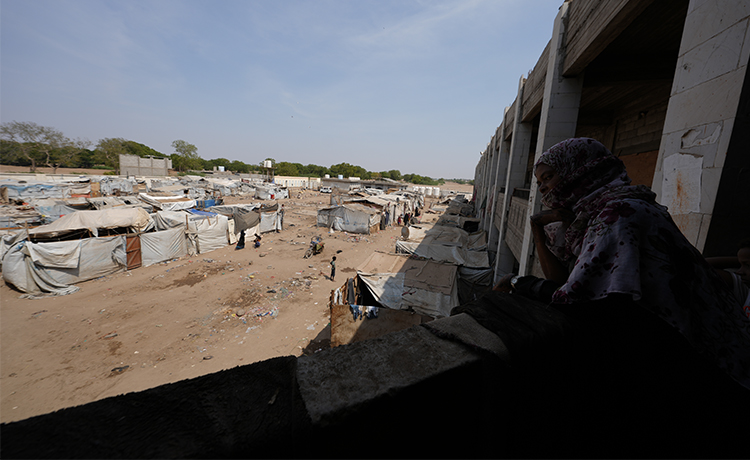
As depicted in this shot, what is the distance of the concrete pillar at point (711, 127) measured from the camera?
6.47 feet

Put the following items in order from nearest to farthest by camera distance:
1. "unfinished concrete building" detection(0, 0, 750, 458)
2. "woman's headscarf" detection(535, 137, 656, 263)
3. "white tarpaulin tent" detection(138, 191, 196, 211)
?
"unfinished concrete building" detection(0, 0, 750, 458) → "woman's headscarf" detection(535, 137, 656, 263) → "white tarpaulin tent" detection(138, 191, 196, 211)

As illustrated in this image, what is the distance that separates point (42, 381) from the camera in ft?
21.2

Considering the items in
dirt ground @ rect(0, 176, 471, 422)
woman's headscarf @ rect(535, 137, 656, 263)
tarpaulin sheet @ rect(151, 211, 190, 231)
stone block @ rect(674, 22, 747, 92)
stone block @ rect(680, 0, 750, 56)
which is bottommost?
dirt ground @ rect(0, 176, 471, 422)

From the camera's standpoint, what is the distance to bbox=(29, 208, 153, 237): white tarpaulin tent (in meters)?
11.2

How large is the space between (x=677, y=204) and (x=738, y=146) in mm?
576

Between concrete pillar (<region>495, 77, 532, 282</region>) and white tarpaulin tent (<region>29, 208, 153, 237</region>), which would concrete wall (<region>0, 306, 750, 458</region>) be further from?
white tarpaulin tent (<region>29, 208, 153, 237</region>)

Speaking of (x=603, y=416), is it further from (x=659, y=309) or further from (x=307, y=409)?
(x=307, y=409)

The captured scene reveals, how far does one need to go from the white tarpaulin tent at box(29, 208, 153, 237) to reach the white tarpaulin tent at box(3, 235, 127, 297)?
96 cm

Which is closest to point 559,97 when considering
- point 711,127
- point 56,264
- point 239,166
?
point 711,127

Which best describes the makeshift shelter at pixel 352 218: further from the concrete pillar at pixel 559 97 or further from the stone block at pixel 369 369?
the stone block at pixel 369 369

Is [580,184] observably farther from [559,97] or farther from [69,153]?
[69,153]

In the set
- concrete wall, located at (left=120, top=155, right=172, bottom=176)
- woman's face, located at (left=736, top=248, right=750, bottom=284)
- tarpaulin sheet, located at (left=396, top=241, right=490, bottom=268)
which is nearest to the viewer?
woman's face, located at (left=736, top=248, right=750, bottom=284)

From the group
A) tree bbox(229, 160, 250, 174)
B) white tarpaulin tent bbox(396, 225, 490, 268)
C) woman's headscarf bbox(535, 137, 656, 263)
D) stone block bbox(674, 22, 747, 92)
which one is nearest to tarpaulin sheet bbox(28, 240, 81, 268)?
white tarpaulin tent bbox(396, 225, 490, 268)

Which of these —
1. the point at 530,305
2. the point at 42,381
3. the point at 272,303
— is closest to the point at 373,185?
the point at 272,303
